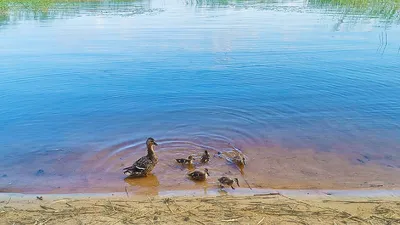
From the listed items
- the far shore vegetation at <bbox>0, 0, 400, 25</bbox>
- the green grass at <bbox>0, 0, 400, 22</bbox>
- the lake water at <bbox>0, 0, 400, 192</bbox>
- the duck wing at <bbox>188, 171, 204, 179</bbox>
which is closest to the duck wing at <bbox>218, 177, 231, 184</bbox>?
the duck wing at <bbox>188, 171, 204, 179</bbox>

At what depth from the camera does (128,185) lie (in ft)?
22.6

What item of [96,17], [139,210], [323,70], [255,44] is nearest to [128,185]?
[139,210]

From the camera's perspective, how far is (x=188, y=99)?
37.1 feet

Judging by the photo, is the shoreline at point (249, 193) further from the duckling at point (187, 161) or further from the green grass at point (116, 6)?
the green grass at point (116, 6)

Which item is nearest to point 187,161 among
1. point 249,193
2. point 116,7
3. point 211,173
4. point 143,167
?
point 211,173

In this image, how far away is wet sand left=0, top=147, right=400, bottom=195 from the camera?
6773 millimetres

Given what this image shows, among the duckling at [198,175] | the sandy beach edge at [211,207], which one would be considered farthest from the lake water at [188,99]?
the sandy beach edge at [211,207]

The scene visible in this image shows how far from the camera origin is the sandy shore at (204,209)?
532 cm

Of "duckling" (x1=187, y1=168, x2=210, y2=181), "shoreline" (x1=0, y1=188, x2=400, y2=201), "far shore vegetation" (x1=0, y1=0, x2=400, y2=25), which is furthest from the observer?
"far shore vegetation" (x1=0, y1=0, x2=400, y2=25)

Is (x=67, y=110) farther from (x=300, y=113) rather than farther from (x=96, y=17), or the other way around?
(x=96, y=17)

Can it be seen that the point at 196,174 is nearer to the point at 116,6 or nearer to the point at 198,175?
the point at 198,175

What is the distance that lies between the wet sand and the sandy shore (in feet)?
1.55

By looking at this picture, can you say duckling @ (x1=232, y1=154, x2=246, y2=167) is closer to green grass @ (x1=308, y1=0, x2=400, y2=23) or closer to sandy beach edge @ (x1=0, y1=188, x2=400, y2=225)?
sandy beach edge @ (x1=0, y1=188, x2=400, y2=225)

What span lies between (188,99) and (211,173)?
4365 millimetres
